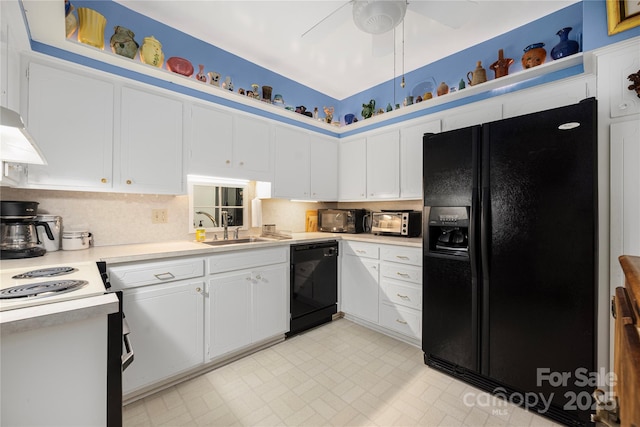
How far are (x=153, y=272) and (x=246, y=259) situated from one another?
2.27ft

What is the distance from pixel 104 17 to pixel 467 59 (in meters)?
3.22

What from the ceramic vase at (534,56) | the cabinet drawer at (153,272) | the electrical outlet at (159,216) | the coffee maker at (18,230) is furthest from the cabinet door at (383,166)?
the coffee maker at (18,230)

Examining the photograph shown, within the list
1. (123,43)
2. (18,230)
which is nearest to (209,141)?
(123,43)

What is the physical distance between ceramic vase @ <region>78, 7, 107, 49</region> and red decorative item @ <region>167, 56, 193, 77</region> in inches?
18.9

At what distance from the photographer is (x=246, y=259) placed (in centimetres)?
228

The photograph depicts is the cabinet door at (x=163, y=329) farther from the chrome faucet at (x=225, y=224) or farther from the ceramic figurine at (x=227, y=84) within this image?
the ceramic figurine at (x=227, y=84)

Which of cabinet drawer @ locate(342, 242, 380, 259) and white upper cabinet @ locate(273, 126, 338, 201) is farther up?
white upper cabinet @ locate(273, 126, 338, 201)

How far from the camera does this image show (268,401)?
177cm

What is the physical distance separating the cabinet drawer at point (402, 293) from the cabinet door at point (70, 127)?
250 cm

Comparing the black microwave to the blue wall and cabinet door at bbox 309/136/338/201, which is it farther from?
the blue wall

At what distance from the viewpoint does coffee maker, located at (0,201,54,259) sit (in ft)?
5.06

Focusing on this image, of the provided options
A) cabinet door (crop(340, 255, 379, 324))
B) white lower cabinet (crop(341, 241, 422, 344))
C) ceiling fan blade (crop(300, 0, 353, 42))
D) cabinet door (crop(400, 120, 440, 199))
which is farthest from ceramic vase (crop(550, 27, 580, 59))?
Result: cabinet door (crop(340, 255, 379, 324))

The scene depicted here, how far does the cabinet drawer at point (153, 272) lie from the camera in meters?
1.67

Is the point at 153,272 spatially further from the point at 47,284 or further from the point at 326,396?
the point at 326,396
